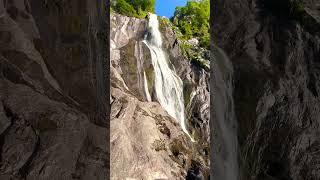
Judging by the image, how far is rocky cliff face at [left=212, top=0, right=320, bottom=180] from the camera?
5.25 m

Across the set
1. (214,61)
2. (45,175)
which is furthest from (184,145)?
(45,175)

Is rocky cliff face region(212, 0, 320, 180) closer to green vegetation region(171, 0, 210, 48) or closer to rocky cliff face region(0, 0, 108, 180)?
rocky cliff face region(0, 0, 108, 180)

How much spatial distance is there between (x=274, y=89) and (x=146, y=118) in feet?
29.9

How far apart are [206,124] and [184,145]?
15.3 feet

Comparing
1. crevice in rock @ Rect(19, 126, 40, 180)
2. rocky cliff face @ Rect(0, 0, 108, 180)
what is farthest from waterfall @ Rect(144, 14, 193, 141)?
crevice in rock @ Rect(19, 126, 40, 180)

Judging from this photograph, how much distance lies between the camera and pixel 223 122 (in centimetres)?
597

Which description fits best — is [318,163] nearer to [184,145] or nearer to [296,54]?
[296,54]

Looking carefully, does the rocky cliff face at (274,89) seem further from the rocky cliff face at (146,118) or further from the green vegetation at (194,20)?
the green vegetation at (194,20)

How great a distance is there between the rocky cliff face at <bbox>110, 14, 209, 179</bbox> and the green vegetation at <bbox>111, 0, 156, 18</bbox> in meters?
4.54

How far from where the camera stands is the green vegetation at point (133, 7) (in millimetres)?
24188

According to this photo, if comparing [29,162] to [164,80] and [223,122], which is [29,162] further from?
[164,80]

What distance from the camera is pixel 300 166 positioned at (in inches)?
205

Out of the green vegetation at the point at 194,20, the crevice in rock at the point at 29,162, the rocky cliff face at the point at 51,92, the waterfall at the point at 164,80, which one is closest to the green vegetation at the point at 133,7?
the green vegetation at the point at 194,20

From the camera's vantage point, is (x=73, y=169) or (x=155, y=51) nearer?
(x=73, y=169)
